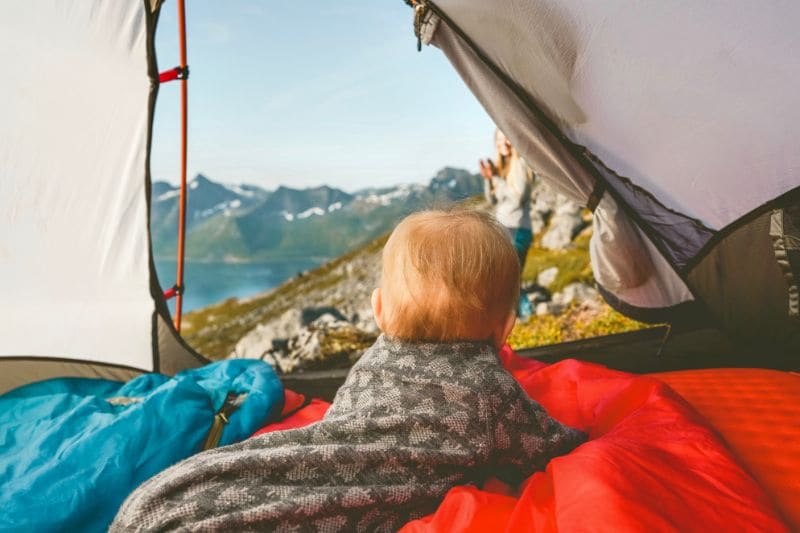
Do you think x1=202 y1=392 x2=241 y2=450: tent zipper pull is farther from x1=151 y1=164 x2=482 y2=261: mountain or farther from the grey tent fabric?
x1=151 y1=164 x2=482 y2=261: mountain

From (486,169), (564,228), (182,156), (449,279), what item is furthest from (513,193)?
(564,228)

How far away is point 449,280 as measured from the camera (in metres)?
1.52

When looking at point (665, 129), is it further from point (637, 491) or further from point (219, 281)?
point (219, 281)

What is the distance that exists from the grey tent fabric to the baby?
2.06 metres

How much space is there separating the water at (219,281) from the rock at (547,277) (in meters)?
4.35

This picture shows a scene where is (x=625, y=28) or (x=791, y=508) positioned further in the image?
(x=625, y=28)

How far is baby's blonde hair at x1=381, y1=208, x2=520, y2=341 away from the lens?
1.53 m

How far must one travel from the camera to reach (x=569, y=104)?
Answer: 2445mm

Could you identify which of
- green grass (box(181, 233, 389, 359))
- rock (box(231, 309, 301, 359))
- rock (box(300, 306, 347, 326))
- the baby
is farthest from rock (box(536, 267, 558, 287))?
green grass (box(181, 233, 389, 359))

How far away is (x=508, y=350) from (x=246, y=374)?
127 cm

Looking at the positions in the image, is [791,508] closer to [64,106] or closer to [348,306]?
[64,106]

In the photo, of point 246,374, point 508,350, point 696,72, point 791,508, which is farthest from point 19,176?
point 791,508

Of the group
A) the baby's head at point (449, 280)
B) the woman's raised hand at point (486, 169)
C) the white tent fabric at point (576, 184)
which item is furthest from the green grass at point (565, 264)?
the baby's head at point (449, 280)

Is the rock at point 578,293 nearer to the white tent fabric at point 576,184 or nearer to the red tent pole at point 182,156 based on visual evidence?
the white tent fabric at point 576,184
